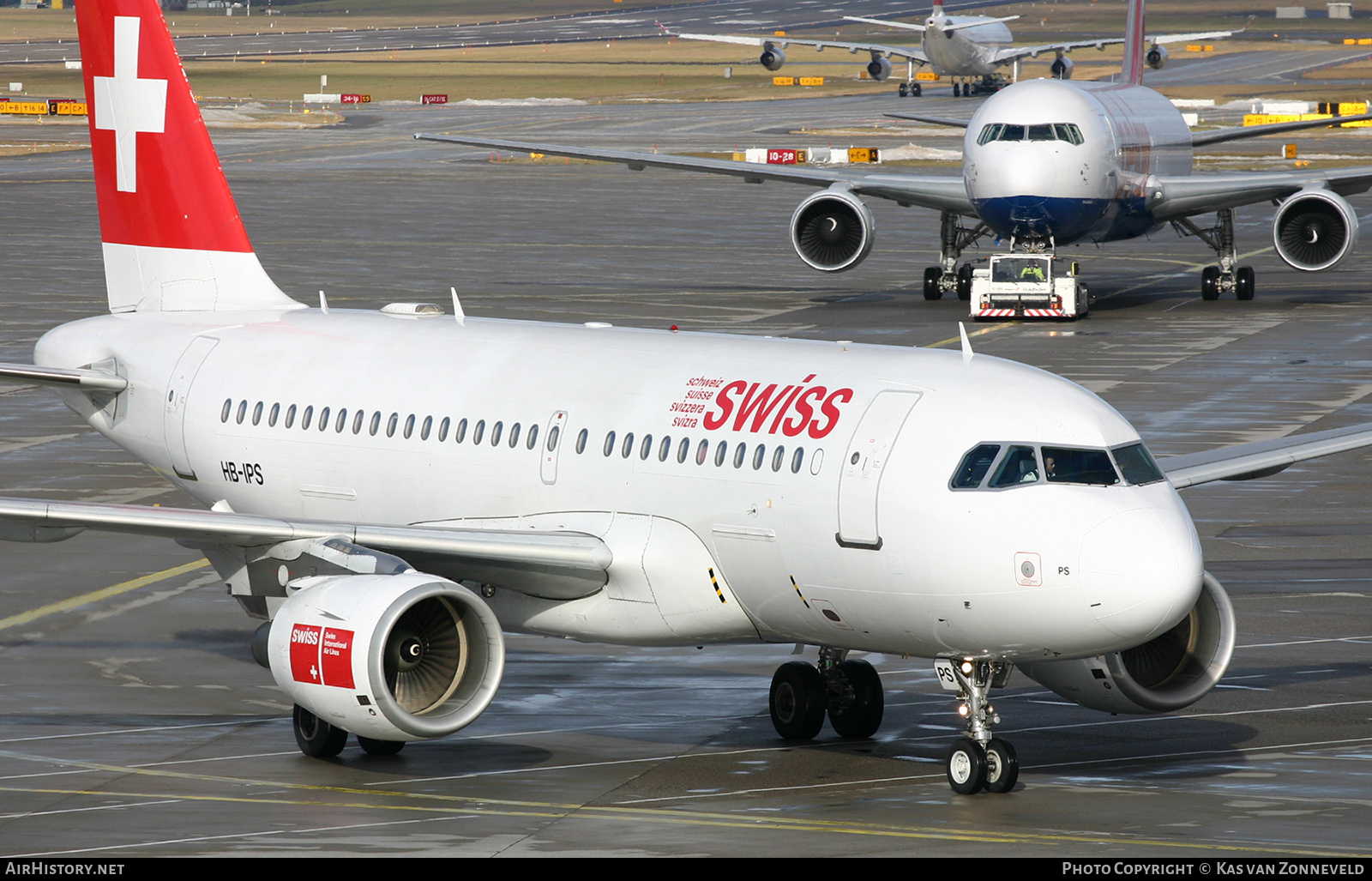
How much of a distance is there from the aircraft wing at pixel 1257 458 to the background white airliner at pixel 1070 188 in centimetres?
3010

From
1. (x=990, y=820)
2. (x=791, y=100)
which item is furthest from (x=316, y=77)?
(x=990, y=820)

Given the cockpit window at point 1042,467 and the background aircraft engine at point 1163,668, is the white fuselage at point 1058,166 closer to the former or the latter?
the background aircraft engine at point 1163,668

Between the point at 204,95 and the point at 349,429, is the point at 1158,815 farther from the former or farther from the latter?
the point at 204,95

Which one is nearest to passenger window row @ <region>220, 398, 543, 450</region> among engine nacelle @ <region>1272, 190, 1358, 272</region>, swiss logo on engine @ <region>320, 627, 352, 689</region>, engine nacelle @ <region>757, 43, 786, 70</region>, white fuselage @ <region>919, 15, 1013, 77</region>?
swiss logo on engine @ <region>320, 627, 352, 689</region>

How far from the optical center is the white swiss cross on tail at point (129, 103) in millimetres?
26859

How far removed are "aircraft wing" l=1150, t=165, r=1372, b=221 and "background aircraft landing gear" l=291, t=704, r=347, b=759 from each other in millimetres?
39637

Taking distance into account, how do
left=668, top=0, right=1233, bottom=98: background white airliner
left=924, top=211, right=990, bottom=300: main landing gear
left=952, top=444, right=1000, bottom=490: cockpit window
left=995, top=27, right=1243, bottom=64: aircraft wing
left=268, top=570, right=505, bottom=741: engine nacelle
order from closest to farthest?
left=952, top=444, right=1000, bottom=490: cockpit window < left=268, top=570, right=505, bottom=741: engine nacelle < left=924, top=211, right=990, bottom=300: main landing gear < left=995, top=27, right=1243, bottom=64: aircraft wing < left=668, top=0, right=1233, bottom=98: background white airliner

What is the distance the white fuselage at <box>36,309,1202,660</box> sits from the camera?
17375 millimetres

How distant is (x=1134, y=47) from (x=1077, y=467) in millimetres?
47848

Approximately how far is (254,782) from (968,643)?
665 cm

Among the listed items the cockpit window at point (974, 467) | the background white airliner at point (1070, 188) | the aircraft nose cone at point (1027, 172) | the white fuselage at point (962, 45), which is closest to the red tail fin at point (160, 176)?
the cockpit window at point (974, 467)

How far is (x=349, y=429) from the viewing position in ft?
75.4

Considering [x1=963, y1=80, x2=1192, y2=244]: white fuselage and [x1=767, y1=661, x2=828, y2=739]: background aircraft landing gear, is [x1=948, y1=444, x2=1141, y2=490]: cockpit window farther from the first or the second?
[x1=963, y1=80, x2=1192, y2=244]: white fuselage

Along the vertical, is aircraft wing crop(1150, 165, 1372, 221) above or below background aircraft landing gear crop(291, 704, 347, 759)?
above
